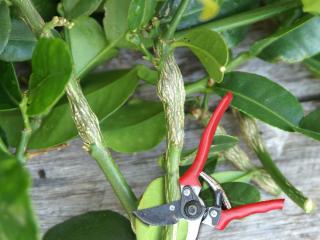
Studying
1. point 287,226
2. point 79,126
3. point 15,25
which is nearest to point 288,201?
point 287,226

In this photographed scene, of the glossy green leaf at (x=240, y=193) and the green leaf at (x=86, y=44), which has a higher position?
the green leaf at (x=86, y=44)

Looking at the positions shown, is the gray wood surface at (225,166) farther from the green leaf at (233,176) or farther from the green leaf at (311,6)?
the green leaf at (311,6)

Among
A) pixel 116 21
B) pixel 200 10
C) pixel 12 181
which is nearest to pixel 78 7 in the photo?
pixel 116 21

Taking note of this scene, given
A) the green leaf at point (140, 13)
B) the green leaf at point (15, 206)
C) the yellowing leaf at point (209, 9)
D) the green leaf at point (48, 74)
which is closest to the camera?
the green leaf at point (15, 206)

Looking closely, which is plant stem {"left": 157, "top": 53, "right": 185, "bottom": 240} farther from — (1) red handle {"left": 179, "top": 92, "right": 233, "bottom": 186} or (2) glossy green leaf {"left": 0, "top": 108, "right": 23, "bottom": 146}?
(2) glossy green leaf {"left": 0, "top": 108, "right": 23, "bottom": 146}

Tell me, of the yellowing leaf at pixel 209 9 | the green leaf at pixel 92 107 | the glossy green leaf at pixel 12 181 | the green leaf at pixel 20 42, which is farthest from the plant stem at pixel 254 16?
the glossy green leaf at pixel 12 181

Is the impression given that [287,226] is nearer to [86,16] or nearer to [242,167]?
[242,167]

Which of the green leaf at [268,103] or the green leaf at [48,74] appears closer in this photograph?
the green leaf at [48,74]
